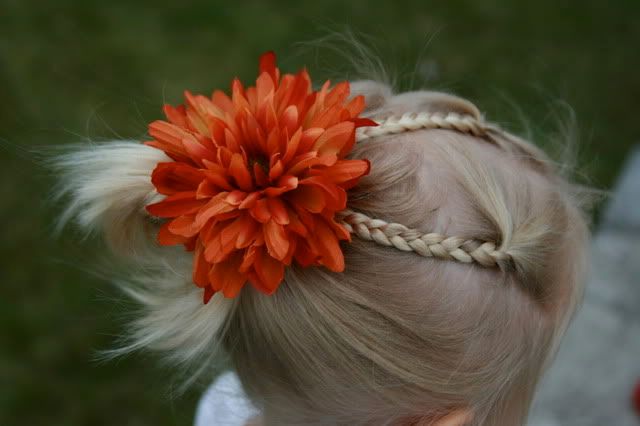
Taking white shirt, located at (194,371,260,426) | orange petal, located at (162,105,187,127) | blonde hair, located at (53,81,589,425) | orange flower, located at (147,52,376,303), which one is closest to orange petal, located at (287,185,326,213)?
orange flower, located at (147,52,376,303)

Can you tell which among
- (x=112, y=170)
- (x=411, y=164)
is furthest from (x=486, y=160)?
(x=112, y=170)

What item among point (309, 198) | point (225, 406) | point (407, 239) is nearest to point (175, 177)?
point (309, 198)

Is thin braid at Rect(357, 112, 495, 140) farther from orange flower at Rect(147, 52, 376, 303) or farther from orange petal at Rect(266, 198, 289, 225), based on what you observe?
orange petal at Rect(266, 198, 289, 225)

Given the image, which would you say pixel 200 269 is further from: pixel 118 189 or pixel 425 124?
pixel 425 124

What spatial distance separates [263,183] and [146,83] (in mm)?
2494

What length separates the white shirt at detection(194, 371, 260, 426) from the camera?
5.00ft

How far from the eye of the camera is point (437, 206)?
106 centimetres

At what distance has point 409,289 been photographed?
41.9 inches

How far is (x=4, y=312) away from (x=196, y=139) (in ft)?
6.49

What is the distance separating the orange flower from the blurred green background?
1.55 m

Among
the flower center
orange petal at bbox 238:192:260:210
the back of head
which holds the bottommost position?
the back of head

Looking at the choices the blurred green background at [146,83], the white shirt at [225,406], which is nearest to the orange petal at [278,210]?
the white shirt at [225,406]

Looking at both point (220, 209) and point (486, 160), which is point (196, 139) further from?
point (486, 160)

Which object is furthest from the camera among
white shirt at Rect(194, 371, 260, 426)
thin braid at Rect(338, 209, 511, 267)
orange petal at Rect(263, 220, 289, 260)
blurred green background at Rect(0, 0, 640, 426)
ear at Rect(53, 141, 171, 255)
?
blurred green background at Rect(0, 0, 640, 426)
